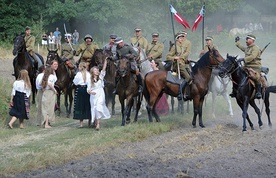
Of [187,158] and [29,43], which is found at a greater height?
[29,43]

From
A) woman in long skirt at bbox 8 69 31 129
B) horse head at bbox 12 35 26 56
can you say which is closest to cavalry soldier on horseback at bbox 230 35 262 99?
woman in long skirt at bbox 8 69 31 129

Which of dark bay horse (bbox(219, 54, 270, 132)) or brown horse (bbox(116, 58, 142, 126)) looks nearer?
dark bay horse (bbox(219, 54, 270, 132))

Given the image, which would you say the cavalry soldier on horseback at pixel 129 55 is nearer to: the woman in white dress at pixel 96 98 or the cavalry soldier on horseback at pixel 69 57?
the woman in white dress at pixel 96 98

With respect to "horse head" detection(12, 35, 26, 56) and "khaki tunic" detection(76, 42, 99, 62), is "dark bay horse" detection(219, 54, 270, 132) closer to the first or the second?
"khaki tunic" detection(76, 42, 99, 62)

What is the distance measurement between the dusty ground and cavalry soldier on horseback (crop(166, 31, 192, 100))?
1805 mm

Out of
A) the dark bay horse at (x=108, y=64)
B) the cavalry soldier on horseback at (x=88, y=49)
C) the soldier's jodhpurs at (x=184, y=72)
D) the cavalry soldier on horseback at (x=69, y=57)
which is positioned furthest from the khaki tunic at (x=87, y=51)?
the soldier's jodhpurs at (x=184, y=72)

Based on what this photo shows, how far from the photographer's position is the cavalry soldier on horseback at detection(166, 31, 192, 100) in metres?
21.3

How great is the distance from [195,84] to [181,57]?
1.07m

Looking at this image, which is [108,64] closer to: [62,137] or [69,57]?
[69,57]

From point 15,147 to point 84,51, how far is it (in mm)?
8592

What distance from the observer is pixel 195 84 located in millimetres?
21250

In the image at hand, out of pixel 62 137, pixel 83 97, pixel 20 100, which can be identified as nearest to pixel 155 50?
pixel 83 97

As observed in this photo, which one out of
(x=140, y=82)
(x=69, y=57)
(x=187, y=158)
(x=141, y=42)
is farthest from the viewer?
(x=141, y=42)

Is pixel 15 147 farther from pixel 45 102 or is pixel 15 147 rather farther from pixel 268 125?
pixel 268 125
